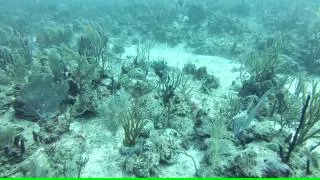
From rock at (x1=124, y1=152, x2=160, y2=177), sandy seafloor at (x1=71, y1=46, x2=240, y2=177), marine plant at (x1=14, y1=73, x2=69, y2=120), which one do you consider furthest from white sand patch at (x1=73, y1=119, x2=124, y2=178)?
marine plant at (x1=14, y1=73, x2=69, y2=120)

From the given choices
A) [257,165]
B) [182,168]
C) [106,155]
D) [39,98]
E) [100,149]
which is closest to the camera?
[257,165]

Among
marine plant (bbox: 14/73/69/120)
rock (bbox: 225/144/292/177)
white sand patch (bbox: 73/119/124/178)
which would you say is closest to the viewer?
rock (bbox: 225/144/292/177)

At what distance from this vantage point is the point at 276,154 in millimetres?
4945

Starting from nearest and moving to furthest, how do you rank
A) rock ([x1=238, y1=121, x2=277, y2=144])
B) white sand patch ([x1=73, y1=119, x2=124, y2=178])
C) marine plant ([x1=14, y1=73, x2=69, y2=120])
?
white sand patch ([x1=73, y1=119, x2=124, y2=178]) → rock ([x1=238, y1=121, x2=277, y2=144]) → marine plant ([x1=14, y1=73, x2=69, y2=120])

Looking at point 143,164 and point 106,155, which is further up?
point 143,164

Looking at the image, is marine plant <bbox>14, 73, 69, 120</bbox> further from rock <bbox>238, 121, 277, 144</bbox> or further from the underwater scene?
rock <bbox>238, 121, 277, 144</bbox>

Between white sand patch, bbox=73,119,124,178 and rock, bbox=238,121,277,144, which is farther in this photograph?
rock, bbox=238,121,277,144

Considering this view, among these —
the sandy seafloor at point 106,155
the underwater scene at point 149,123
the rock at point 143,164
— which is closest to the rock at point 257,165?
the underwater scene at point 149,123

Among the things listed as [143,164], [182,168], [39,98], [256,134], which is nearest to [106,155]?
[143,164]

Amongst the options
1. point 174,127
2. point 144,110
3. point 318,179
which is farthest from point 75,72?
point 318,179

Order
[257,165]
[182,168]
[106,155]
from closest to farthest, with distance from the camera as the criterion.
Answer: [257,165], [182,168], [106,155]

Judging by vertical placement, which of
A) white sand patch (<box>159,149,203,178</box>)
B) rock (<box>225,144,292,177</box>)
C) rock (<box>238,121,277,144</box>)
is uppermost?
rock (<box>238,121,277,144</box>)

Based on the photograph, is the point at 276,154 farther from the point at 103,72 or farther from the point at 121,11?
the point at 121,11

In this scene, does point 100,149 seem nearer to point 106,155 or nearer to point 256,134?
point 106,155
